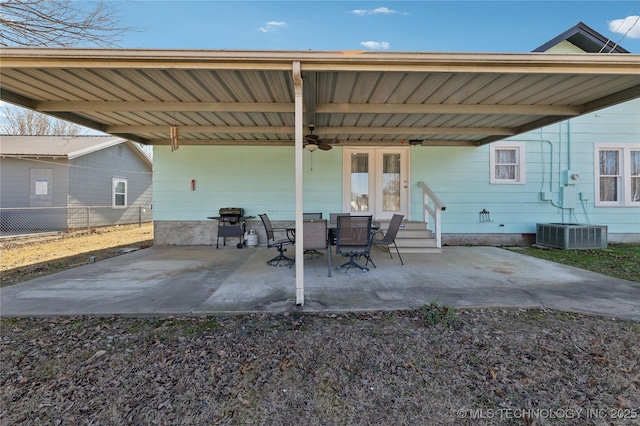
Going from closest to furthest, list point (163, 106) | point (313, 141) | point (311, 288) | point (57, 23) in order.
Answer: point (311, 288), point (57, 23), point (163, 106), point (313, 141)

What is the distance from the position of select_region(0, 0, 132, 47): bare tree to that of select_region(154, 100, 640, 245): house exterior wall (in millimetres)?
3038

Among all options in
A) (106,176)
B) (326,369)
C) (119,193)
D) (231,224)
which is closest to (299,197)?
(326,369)

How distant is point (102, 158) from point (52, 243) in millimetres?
5035

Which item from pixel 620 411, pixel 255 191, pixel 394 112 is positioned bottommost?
pixel 620 411

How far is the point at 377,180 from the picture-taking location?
7395mm

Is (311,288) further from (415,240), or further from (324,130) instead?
(324,130)

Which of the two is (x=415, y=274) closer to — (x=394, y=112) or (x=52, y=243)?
(x=394, y=112)

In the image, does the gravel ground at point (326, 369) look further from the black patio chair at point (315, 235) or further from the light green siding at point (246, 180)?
the light green siding at point (246, 180)

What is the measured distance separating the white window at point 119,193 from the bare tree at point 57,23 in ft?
30.5

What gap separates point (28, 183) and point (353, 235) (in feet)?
41.6

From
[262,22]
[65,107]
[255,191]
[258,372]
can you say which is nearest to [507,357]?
[258,372]

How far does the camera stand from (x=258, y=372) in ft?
6.61

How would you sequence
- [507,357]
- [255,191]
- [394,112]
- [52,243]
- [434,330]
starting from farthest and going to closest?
[52,243]
[255,191]
[394,112]
[434,330]
[507,357]

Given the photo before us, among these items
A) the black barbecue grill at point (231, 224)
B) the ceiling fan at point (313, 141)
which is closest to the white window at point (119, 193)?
the black barbecue grill at point (231, 224)
